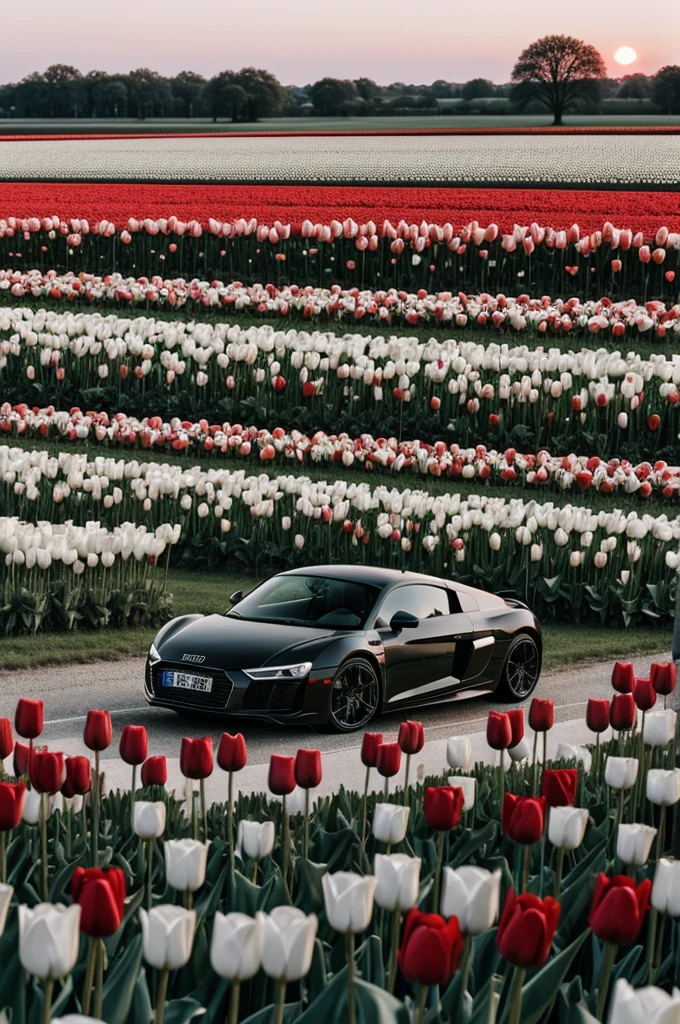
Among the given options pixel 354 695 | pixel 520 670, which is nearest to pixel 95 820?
pixel 354 695

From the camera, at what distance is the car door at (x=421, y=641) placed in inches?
421

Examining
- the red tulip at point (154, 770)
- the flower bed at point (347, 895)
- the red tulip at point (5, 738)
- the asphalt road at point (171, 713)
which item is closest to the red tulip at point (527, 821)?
the flower bed at point (347, 895)

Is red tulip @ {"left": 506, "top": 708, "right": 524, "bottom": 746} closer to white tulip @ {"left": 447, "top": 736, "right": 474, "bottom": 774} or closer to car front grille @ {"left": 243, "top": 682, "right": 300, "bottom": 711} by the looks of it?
white tulip @ {"left": 447, "top": 736, "right": 474, "bottom": 774}

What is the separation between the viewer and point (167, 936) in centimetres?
311

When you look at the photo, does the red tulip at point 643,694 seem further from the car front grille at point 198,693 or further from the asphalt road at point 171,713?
the car front grille at point 198,693

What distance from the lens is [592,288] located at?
26031mm

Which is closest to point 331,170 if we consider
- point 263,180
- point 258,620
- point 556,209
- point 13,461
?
point 263,180

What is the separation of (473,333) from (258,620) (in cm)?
1418

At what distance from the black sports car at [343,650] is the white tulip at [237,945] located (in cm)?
688

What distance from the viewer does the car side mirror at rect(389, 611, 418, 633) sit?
35.0ft

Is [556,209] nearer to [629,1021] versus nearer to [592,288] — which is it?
[592,288]

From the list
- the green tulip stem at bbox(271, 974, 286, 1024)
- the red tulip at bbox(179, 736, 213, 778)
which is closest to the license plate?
the red tulip at bbox(179, 736, 213, 778)

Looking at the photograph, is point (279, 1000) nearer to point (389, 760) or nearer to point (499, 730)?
point (389, 760)

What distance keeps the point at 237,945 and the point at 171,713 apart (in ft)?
25.9
